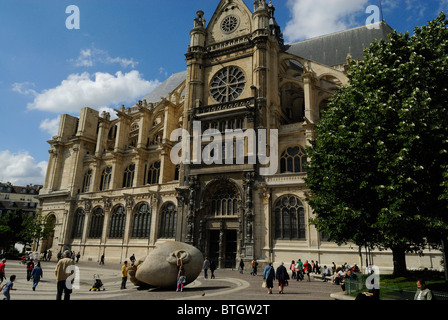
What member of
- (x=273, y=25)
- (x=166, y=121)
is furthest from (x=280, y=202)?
(x=273, y=25)

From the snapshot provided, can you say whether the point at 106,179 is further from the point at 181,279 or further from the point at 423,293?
the point at 423,293

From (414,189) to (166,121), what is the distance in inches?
1128

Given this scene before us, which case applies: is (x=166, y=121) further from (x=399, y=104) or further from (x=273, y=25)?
(x=273, y=25)

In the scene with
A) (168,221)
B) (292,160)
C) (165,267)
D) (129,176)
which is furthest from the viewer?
(129,176)

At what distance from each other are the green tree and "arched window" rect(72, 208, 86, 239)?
32.2 meters

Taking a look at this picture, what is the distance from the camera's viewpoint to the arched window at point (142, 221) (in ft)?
108

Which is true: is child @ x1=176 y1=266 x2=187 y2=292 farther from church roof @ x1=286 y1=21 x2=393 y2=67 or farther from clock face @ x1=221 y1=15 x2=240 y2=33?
church roof @ x1=286 y1=21 x2=393 y2=67

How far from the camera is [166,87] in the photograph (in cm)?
5641

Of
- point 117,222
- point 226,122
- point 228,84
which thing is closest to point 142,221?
point 117,222

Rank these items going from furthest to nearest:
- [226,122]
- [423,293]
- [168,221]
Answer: [168,221] → [226,122] → [423,293]

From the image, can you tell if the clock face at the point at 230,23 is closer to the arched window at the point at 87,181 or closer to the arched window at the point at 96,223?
the arched window at the point at 87,181

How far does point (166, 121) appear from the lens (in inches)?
1412

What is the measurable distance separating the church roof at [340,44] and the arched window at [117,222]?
3056cm

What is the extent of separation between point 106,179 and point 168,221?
12949 millimetres
